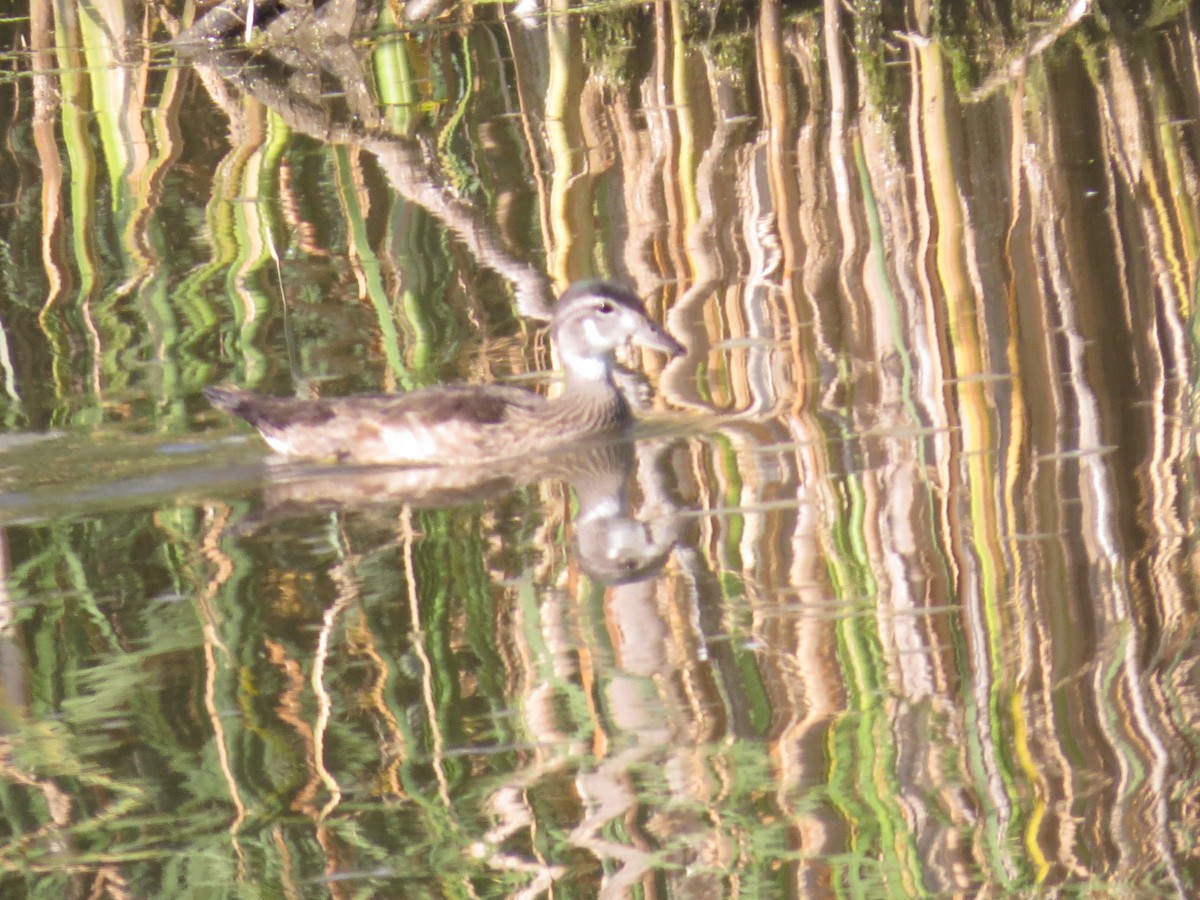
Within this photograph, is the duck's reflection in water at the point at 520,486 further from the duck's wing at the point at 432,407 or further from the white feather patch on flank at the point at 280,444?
the duck's wing at the point at 432,407

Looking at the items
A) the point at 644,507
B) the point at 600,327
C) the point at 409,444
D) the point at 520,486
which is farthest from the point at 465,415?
the point at 644,507

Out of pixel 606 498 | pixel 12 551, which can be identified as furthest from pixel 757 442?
pixel 12 551

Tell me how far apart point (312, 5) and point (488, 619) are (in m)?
11.5

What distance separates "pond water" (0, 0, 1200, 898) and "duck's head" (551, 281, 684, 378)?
27 cm

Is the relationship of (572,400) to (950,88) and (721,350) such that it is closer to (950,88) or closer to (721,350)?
(721,350)

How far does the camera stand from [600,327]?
862 cm

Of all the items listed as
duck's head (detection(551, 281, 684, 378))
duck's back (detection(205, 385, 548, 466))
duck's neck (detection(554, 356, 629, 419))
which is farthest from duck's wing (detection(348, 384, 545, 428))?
duck's head (detection(551, 281, 684, 378))

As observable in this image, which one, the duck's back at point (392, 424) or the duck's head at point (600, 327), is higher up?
the duck's head at point (600, 327)

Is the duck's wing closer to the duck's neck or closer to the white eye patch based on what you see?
the duck's neck

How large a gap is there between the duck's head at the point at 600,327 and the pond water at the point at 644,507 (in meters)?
0.27

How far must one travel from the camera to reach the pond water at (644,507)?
489cm

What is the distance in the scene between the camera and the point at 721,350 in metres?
8.92

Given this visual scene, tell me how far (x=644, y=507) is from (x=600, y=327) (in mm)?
1524

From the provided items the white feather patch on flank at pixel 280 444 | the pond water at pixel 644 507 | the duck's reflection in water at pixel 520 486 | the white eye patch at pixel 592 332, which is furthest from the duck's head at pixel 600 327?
the white feather patch on flank at pixel 280 444
